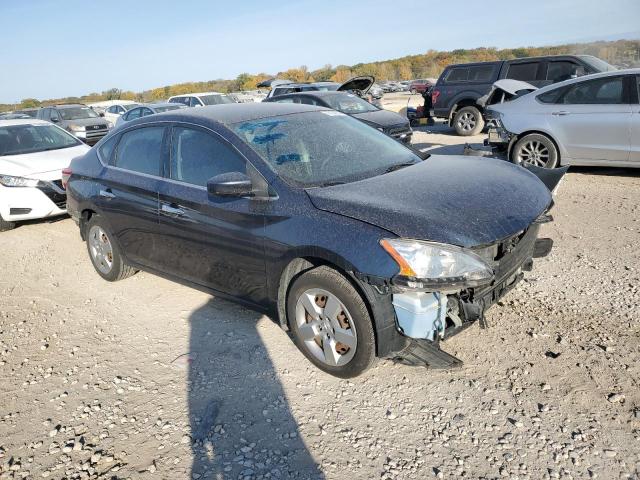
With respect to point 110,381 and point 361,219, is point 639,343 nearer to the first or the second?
point 361,219

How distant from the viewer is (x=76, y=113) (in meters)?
17.2

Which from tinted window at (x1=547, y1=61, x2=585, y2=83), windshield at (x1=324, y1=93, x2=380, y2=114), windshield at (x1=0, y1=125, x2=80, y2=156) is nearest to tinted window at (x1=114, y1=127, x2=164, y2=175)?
windshield at (x1=0, y1=125, x2=80, y2=156)

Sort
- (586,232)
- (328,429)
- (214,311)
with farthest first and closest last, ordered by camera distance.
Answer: (586,232) → (214,311) → (328,429)

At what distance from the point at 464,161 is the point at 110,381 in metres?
3.13

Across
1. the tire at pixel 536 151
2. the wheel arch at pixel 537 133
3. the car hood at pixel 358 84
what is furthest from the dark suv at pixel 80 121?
the tire at pixel 536 151

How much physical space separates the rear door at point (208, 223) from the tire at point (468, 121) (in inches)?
409

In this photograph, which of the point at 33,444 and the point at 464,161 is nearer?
the point at 33,444

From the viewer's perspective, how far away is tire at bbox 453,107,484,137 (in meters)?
12.7

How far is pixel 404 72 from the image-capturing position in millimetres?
78938

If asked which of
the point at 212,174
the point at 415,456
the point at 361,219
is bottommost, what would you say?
the point at 415,456

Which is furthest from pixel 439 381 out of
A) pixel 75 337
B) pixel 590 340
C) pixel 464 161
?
pixel 75 337

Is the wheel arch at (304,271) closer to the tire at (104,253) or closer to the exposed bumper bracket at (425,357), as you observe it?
the exposed bumper bracket at (425,357)

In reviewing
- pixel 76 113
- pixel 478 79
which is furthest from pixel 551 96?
pixel 76 113

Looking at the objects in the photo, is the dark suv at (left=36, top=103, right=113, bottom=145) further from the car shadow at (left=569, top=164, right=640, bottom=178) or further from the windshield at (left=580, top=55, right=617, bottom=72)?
the windshield at (left=580, top=55, right=617, bottom=72)
